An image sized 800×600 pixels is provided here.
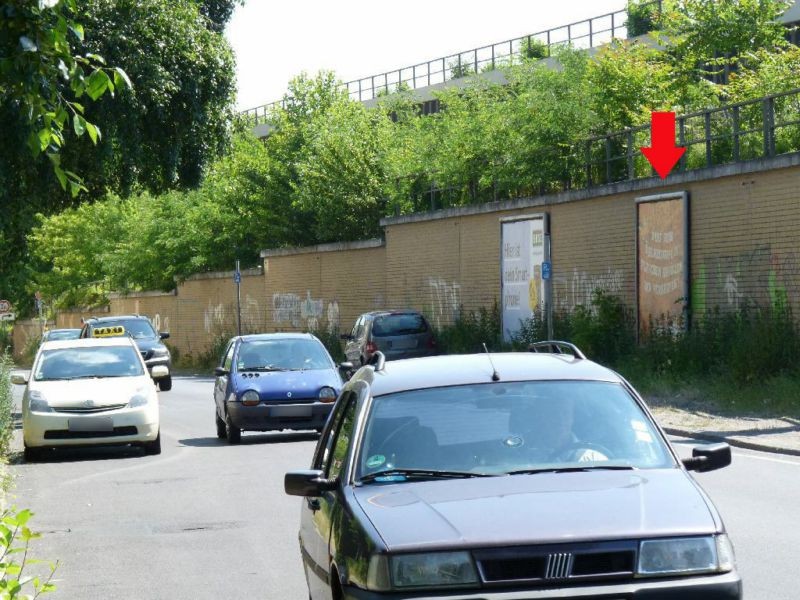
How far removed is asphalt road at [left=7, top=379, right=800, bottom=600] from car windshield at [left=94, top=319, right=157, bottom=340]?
18338mm

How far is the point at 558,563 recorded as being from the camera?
17.2 feet

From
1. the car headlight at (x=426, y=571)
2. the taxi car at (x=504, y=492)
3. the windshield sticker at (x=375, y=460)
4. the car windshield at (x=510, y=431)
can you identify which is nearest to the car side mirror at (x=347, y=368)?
the taxi car at (x=504, y=492)

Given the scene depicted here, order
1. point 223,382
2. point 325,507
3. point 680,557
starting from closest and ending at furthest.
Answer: point 680,557
point 325,507
point 223,382

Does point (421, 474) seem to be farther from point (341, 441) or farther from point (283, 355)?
point (283, 355)

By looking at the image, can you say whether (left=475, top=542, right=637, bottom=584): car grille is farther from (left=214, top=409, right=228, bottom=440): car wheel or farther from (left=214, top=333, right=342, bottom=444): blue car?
(left=214, top=409, right=228, bottom=440): car wheel

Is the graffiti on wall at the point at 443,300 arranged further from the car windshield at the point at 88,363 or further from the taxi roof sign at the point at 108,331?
the car windshield at the point at 88,363

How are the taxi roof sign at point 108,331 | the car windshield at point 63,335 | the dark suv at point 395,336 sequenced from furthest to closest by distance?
the car windshield at point 63,335 → the taxi roof sign at point 108,331 → the dark suv at point 395,336

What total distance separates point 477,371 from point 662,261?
21.8 metres

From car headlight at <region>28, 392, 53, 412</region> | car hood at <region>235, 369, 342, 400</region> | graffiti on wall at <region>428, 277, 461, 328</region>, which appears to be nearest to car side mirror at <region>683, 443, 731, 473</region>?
car headlight at <region>28, 392, 53, 412</region>

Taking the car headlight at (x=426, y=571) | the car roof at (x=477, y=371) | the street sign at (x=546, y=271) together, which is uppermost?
the street sign at (x=546, y=271)

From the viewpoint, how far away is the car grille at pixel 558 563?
5254 millimetres

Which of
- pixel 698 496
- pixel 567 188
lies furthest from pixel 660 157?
pixel 698 496

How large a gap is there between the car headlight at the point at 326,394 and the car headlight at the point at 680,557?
14571 mm

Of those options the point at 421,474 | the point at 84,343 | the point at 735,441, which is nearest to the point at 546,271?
the point at 735,441
